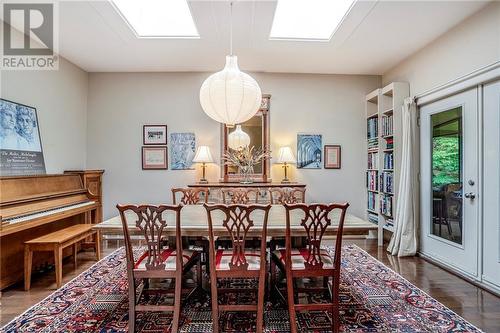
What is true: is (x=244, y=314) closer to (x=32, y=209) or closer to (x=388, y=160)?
(x=32, y=209)

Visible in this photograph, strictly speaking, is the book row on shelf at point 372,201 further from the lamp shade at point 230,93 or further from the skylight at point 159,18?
the skylight at point 159,18

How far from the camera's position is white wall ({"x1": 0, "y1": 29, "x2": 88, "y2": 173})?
3375 mm

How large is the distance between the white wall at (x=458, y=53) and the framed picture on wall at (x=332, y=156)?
1.39 m

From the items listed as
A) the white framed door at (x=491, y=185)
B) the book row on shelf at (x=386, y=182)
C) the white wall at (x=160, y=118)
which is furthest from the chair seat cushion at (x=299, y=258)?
the white wall at (x=160, y=118)

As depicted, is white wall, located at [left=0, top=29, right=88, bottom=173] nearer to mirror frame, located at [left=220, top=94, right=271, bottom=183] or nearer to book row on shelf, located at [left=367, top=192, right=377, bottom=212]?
mirror frame, located at [left=220, top=94, right=271, bottom=183]

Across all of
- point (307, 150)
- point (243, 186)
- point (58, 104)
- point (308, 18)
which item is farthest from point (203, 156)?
point (308, 18)

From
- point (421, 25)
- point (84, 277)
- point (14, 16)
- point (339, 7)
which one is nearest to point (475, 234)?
point (421, 25)

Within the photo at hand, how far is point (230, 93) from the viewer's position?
2.44 m

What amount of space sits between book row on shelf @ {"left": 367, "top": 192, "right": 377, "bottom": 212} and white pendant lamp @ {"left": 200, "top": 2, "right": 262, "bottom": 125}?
10.0ft

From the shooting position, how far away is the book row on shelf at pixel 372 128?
470 cm

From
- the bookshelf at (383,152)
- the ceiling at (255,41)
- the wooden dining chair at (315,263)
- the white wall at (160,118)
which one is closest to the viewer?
the wooden dining chair at (315,263)

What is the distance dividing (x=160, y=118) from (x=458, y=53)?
407 cm

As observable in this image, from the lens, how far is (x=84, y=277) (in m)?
3.15

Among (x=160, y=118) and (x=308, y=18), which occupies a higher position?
(x=308, y=18)
